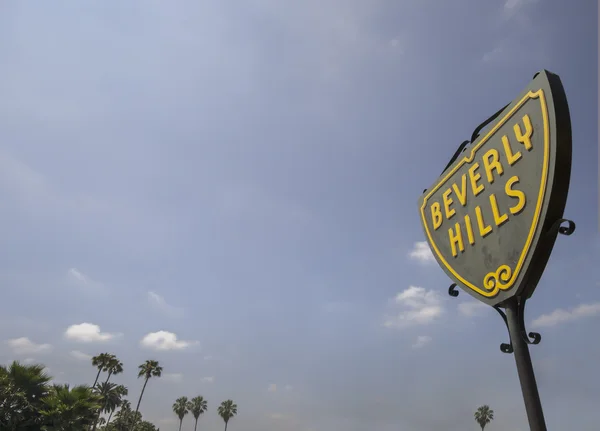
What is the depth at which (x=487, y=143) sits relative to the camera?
14.0ft

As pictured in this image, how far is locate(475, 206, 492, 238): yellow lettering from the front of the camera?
13.0 feet

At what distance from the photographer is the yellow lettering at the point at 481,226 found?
3973 millimetres

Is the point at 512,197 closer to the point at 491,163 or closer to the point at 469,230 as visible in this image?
the point at 491,163

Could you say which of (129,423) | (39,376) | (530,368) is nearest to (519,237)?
(530,368)

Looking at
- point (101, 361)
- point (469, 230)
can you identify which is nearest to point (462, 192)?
point (469, 230)

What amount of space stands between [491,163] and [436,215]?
3.38 feet

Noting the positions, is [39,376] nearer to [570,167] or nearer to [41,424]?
[41,424]

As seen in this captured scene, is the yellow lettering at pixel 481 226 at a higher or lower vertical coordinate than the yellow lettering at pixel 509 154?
lower

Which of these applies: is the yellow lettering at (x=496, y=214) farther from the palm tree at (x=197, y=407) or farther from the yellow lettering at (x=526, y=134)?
the palm tree at (x=197, y=407)

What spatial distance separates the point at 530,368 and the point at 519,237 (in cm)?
118

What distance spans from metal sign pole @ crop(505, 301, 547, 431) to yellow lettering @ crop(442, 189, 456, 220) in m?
1.31

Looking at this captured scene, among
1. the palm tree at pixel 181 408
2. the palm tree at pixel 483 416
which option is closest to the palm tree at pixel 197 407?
the palm tree at pixel 181 408

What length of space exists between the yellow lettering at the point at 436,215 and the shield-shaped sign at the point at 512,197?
16cm

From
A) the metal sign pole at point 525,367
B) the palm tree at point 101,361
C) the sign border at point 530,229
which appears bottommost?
the metal sign pole at point 525,367
